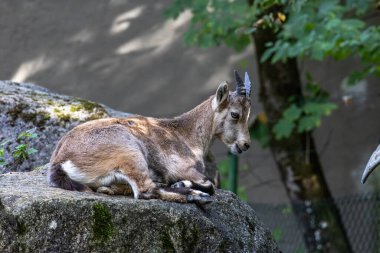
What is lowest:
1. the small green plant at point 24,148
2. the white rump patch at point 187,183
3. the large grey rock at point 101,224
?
the large grey rock at point 101,224

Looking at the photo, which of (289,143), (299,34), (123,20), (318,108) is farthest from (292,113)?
(123,20)

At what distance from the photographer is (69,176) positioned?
5.26m

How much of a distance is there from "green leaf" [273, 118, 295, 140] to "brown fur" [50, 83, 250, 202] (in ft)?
13.9

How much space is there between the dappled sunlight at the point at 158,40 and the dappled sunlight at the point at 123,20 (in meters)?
0.23

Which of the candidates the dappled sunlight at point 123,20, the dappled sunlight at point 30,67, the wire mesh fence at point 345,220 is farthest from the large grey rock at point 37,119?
the dappled sunlight at point 123,20

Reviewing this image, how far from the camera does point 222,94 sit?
20.2 ft

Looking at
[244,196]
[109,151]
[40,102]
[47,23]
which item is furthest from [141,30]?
[109,151]

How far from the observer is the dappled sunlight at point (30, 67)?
1134 centimetres

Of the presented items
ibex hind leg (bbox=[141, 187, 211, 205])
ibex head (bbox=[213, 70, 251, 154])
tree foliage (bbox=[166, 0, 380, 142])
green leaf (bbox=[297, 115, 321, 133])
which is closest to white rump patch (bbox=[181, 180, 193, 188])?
ibex hind leg (bbox=[141, 187, 211, 205])

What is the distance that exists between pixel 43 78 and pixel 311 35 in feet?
13.4

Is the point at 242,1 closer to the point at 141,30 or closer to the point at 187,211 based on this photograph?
the point at 141,30

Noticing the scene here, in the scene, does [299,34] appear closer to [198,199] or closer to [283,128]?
[283,128]

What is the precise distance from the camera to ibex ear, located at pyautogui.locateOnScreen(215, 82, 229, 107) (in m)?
6.08

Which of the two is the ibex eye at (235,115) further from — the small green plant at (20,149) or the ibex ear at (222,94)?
the small green plant at (20,149)
